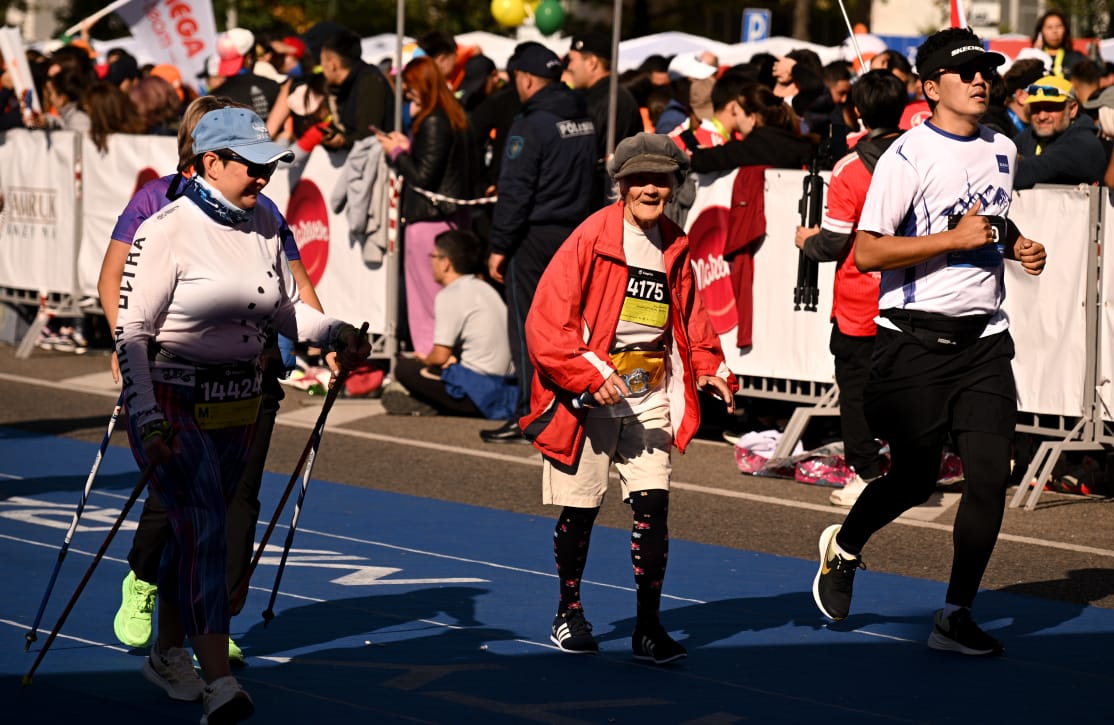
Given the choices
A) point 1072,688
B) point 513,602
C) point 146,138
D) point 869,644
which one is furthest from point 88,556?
point 146,138

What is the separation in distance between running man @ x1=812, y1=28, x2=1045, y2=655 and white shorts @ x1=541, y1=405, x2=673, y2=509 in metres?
0.90

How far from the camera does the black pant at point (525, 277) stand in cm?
1230

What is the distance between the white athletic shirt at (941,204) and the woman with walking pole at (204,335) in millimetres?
2086

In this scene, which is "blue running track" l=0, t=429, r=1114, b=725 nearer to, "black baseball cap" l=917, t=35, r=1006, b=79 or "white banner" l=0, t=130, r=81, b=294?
"black baseball cap" l=917, t=35, r=1006, b=79

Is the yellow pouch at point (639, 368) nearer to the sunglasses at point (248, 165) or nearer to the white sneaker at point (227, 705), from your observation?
the sunglasses at point (248, 165)

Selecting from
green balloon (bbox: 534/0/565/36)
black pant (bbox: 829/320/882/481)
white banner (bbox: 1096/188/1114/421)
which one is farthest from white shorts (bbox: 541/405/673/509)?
green balloon (bbox: 534/0/565/36)

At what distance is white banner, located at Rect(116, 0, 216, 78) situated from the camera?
66.1 feet

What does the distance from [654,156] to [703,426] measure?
6.10 m

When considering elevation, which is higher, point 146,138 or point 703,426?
point 146,138

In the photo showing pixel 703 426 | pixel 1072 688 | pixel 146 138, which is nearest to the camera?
pixel 1072 688

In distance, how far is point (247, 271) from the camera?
19.8 ft

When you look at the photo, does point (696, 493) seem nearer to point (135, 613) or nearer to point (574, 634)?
point (574, 634)

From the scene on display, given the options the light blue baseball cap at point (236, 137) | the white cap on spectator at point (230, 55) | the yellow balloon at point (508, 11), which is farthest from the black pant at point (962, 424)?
the yellow balloon at point (508, 11)

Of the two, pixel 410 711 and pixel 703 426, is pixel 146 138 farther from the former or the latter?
pixel 410 711
